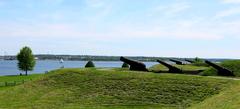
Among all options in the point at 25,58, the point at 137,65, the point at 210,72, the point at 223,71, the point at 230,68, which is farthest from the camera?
the point at 25,58

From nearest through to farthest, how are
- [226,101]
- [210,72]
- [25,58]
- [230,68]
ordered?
[226,101]
[210,72]
[230,68]
[25,58]

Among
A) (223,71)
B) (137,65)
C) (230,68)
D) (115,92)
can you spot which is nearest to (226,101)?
(115,92)

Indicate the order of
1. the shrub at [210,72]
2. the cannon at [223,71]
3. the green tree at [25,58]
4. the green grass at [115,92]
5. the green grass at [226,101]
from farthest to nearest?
1. the green tree at [25,58]
2. the shrub at [210,72]
3. the cannon at [223,71]
4. the green grass at [115,92]
5. the green grass at [226,101]

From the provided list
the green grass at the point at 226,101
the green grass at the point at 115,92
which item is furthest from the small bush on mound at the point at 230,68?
the green grass at the point at 226,101

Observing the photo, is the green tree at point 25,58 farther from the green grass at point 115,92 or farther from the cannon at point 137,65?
the green grass at point 115,92

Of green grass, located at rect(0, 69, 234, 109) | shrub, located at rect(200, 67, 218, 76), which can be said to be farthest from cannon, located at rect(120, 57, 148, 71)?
shrub, located at rect(200, 67, 218, 76)

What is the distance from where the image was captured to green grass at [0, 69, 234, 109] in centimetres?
3103

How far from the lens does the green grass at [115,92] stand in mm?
31031

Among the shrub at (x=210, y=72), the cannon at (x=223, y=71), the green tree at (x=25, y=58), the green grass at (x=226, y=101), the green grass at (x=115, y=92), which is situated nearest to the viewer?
the green grass at (x=226, y=101)

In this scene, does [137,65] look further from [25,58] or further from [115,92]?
[25,58]

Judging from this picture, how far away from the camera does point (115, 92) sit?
111ft

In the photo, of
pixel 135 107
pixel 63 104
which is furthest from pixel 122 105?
pixel 63 104

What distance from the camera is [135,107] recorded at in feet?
99.6

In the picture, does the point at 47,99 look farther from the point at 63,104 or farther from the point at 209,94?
the point at 209,94
